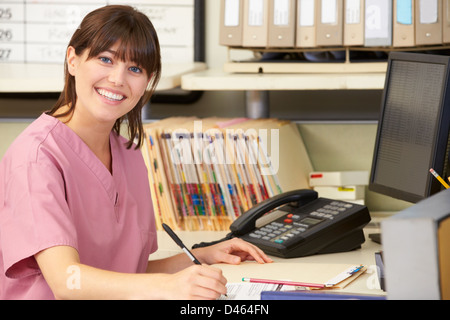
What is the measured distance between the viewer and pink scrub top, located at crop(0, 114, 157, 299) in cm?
124

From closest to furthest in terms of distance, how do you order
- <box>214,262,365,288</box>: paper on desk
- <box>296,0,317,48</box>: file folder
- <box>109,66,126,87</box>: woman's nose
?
<box>214,262,365,288</box>: paper on desk, <box>109,66,126,87</box>: woman's nose, <box>296,0,317,48</box>: file folder

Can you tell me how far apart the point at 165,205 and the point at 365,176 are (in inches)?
22.6

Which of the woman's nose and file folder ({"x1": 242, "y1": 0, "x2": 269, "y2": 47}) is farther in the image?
file folder ({"x1": 242, "y1": 0, "x2": 269, "y2": 47})

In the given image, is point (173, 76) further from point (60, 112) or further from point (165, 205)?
point (60, 112)

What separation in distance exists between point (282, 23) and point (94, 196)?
0.82 metres

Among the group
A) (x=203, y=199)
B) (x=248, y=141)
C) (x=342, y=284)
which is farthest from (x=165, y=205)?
(x=342, y=284)

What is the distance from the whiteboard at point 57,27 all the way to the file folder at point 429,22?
954 millimetres

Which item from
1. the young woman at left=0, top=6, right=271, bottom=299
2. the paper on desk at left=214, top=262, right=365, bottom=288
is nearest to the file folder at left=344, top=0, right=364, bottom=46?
the young woman at left=0, top=6, right=271, bottom=299

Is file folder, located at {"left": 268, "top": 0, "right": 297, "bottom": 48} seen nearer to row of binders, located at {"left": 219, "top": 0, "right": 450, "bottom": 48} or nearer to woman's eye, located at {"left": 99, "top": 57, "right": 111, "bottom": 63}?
row of binders, located at {"left": 219, "top": 0, "right": 450, "bottom": 48}

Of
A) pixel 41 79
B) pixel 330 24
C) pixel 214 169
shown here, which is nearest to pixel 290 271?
pixel 214 169

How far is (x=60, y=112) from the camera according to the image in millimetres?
1462

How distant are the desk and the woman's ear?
532mm

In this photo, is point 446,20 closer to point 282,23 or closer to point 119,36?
point 282,23

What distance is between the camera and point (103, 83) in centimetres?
144
